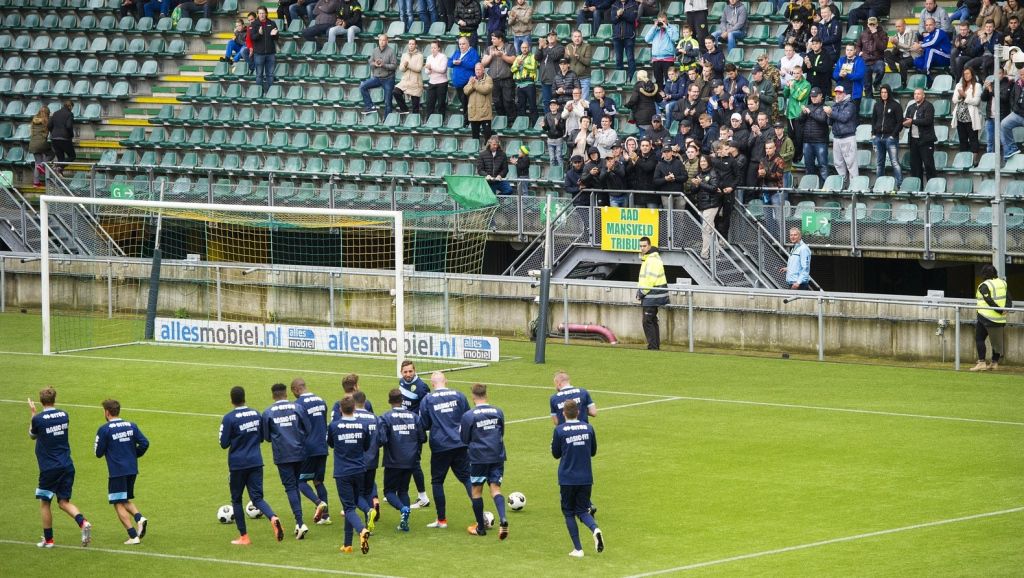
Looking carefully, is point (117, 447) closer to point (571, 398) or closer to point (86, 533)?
point (86, 533)

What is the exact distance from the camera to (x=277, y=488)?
59.9 ft

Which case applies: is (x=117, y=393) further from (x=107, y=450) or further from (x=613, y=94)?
(x=613, y=94)

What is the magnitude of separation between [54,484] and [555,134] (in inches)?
689

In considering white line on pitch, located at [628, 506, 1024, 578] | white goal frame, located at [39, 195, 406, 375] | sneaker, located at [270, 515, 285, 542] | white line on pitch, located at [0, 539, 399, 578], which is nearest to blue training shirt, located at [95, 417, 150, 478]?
white line on pitch, located at [0, 539, 399, 578]

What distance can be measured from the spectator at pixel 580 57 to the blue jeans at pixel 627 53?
760 millimetres

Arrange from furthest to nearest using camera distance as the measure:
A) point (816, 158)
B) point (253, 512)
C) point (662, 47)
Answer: point (662, 47) → point (816, 158) → point (253, 512)

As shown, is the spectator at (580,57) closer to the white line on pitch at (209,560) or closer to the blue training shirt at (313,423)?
the blue training shirt at (313,423)

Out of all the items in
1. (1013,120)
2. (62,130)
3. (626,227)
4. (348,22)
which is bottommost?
(626,227)

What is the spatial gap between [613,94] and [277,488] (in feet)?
56.3

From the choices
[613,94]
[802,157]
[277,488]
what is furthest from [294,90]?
[277,488]

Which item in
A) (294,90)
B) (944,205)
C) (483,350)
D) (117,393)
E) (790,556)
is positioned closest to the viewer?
(790,556)

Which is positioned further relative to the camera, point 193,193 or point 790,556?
point 193,193

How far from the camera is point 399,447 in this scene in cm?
1608

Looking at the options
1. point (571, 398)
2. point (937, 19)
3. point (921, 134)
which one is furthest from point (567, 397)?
point (937, 19)
